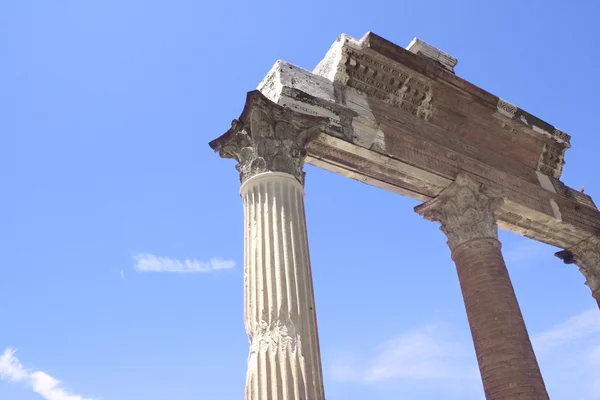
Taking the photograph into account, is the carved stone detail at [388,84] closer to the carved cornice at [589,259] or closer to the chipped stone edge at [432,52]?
the chipped stone edge at [432,52]

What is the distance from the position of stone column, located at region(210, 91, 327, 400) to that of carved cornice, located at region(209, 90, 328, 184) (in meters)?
0.02

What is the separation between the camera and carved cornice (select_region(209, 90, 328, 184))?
955 centimetres

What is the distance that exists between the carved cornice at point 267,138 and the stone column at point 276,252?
0.02 metres

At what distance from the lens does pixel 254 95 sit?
9.88m

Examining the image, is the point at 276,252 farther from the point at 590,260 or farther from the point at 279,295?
the point at 590,260

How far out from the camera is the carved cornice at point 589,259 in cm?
1497

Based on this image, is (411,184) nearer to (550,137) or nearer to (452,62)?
(452,62)

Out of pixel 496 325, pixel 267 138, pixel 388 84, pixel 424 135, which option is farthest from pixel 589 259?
pixel 267 138

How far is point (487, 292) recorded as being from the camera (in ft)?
37.6

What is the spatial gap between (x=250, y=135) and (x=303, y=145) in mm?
981

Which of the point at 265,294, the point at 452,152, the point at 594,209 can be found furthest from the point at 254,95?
the point at 594,209

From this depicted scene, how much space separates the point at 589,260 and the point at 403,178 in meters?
6.29

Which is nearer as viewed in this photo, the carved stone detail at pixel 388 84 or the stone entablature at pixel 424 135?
the stone entablature at pixel 424 135

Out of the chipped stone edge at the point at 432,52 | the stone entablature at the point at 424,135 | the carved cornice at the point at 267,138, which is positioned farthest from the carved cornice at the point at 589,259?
the carved cornice at the point at 267,138
